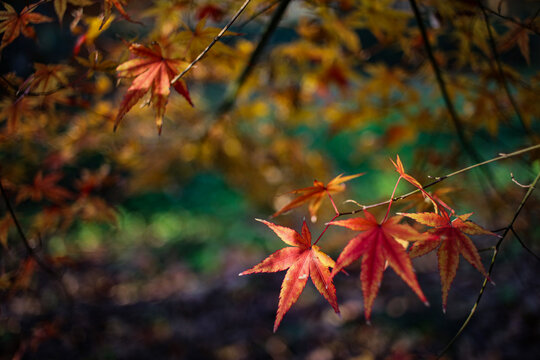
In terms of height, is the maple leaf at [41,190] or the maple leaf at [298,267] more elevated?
the maple leaf at [298,267]

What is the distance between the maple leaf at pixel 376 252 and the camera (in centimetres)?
54

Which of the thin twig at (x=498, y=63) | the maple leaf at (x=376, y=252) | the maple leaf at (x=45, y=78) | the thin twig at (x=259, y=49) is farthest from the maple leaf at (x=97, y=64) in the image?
the thin twig at (x=498, y=63)

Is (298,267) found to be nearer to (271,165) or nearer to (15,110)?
(15,110)

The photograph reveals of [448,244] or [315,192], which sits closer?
[448,244]

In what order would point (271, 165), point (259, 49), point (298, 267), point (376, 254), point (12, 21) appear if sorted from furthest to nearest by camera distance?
point (271, 165) < point (259, 49) < point (12, 21) < point (298, 267) < point (376, 254)

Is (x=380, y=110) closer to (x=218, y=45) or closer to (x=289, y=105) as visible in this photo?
(x=289, y=105)

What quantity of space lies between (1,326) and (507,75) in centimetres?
278

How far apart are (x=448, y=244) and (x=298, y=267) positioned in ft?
1.00

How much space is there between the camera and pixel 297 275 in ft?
2.18

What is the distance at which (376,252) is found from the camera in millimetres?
581

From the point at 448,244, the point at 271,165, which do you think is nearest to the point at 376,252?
the point at 448,244

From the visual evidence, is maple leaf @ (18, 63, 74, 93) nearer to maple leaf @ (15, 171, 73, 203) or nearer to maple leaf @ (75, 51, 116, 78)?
maple leaf @ (75, 51, 116, 78)

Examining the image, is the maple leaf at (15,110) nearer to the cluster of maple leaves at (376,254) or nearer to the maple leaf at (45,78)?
the maple leaf at (45,78)

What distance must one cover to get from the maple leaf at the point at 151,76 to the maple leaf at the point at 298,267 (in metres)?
0.38
